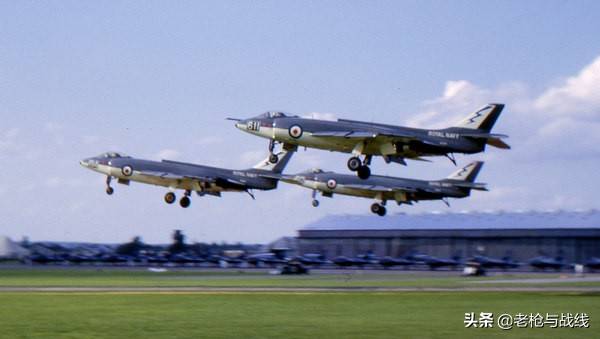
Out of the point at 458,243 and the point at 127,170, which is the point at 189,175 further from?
the point at 458,243

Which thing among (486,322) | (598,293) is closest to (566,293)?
(598,293)

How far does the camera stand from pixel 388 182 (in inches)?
3981

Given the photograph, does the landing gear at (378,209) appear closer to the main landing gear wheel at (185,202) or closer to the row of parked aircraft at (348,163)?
the row of parked aircraft at (348,163)

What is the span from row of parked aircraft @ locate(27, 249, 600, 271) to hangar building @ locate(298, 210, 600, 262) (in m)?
2.20

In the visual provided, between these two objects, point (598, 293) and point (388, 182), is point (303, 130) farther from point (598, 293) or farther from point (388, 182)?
point (388, 182)

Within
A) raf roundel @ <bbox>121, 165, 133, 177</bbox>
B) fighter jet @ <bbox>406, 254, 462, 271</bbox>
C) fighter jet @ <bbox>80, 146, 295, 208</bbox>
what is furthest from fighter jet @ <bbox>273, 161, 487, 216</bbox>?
fighter jet @ <bbox>406, 254, 462, 271</bbox>

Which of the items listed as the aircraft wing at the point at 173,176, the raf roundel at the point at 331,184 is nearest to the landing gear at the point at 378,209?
the raf roundel at the point at 331,184

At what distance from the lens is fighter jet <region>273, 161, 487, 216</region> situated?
98.9m

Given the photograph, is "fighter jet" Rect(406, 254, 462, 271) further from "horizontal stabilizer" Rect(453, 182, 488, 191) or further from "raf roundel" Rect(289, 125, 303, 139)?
"raf roundel" Rect(289, 125, 303, 139)

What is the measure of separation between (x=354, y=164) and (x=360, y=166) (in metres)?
0.49

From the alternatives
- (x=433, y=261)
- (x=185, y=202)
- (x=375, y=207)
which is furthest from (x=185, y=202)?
(x=433, y=261)

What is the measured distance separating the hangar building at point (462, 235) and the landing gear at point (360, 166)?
87772mm

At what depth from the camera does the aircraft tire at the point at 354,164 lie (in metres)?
67.1

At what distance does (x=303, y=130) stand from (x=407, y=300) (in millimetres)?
15889
